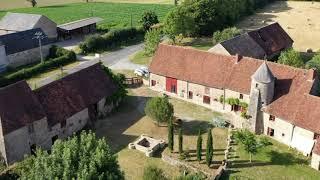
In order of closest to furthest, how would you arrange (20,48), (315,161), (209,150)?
1. (209,150)
2. (315,161)
3. (20,48)

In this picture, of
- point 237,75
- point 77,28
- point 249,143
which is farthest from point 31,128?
point 77,28

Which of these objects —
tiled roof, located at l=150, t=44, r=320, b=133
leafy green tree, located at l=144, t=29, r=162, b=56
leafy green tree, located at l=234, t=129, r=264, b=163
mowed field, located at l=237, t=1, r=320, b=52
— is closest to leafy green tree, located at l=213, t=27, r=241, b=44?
leafy green tree, located at l=144, t=29, r=162, b=56

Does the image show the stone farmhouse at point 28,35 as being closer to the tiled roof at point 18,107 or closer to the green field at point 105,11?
the green field at point 105,11

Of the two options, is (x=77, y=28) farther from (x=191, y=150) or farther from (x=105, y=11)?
(x=191, y=150)

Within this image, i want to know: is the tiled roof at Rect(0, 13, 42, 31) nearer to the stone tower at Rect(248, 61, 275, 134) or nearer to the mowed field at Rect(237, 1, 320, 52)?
the mowed field at Rect(237, 1, 320, 52)

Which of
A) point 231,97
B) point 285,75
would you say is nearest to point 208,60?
point 231,97
